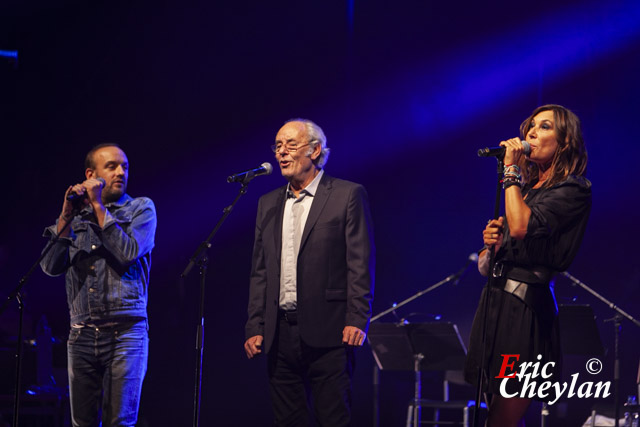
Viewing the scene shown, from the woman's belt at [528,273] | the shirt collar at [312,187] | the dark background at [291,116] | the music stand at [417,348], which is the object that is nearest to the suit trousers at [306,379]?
the shirt collar at [312,187]

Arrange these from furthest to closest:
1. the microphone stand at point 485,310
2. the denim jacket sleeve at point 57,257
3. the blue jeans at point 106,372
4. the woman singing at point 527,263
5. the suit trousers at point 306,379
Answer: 1. the denim jacket sleeve at point 57,257
2. the blue jeans at point 106,372
3. the suit trousers at point 306,379
4. the woman singing at point 527,263
5. the microphone stand at point 485,310

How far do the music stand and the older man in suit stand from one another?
190 centimetres

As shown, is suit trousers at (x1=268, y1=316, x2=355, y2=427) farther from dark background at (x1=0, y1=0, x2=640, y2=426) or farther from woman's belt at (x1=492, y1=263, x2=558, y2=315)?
dark background at (x1=0, y1=0, x2=640, y2=426)

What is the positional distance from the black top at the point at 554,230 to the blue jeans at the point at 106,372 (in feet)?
6.01

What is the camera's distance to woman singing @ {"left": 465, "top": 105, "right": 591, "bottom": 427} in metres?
2.50

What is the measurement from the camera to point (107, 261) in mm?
3475

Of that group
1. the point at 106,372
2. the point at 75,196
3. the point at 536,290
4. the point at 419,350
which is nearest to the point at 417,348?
the point at 419,350

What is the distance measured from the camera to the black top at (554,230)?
2.56 meters

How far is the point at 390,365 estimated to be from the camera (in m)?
5.46

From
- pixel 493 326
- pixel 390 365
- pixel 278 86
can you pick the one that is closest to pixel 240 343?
pixel 390 365

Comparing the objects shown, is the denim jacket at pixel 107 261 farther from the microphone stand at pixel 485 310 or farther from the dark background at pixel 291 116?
the dark background at pixel 291 116

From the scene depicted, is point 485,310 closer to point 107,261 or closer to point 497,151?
point 497,151

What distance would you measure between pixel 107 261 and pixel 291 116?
2.84 m

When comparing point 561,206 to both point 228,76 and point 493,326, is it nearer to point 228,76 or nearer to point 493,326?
point 493,326
